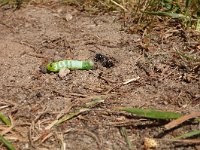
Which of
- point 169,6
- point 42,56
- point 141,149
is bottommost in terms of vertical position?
point 141,149

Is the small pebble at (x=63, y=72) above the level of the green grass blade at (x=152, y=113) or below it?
above

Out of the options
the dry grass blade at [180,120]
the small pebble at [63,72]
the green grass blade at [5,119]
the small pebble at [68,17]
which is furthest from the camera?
the small pebble at [68,17]

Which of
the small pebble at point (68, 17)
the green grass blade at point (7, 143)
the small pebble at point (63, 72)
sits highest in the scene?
the small pebble at point (68, 17)

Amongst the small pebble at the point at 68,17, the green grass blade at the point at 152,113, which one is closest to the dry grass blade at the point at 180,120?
the green grass blade at the point at 152,113

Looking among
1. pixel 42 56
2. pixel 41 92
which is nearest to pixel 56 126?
pixel 41 92

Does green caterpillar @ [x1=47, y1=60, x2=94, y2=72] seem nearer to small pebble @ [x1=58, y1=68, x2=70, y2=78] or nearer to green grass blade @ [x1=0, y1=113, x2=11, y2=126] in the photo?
small pebble @ [x1=58, y1=68, x2=70, y2=78]

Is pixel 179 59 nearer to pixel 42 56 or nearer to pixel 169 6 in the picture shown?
pixel 169 6

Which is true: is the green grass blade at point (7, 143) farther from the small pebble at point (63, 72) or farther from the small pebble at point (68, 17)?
the small pebble at point (68, 17)

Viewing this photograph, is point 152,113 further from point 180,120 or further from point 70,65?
point 70,65
